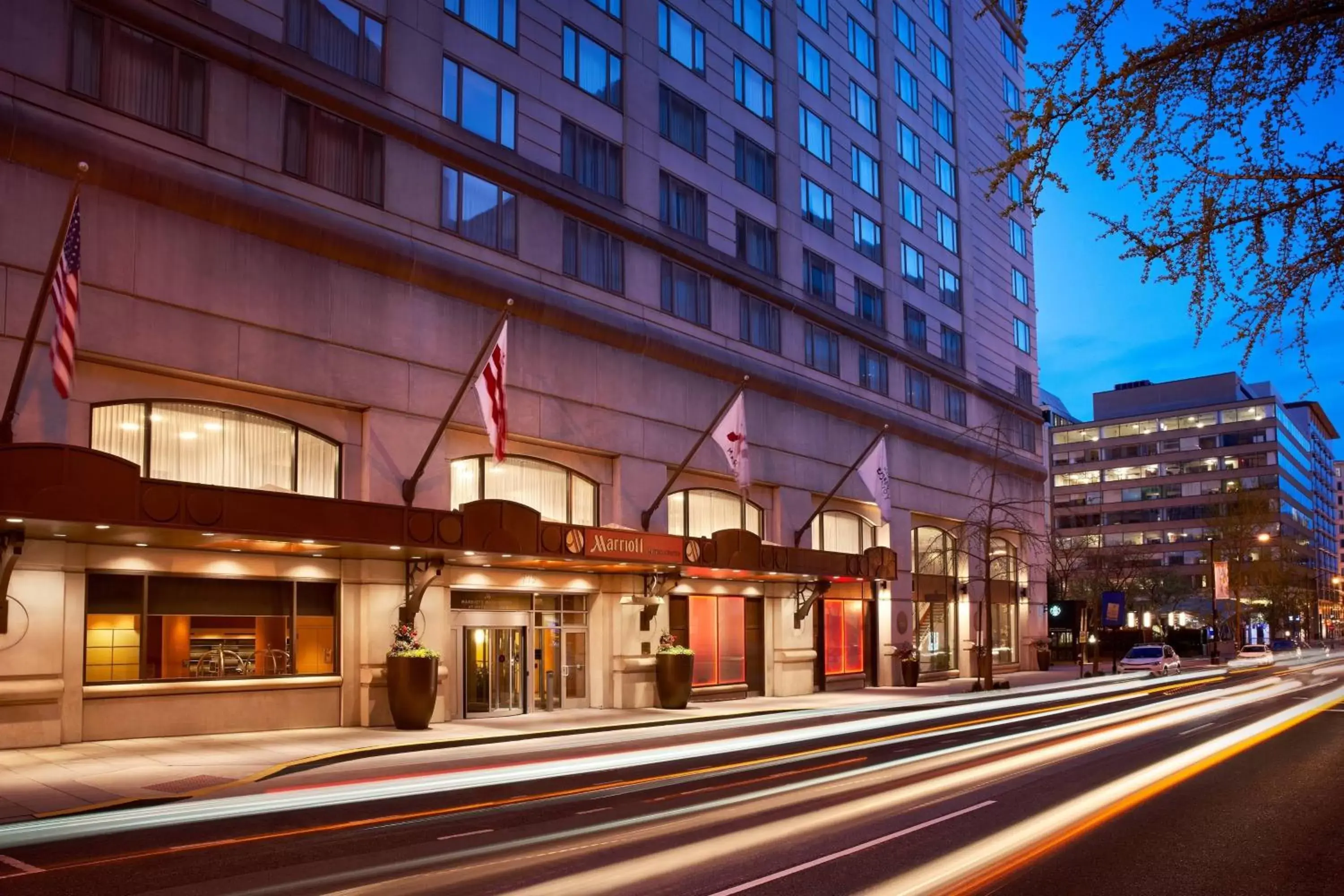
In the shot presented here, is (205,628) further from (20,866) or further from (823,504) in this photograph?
(823,504)

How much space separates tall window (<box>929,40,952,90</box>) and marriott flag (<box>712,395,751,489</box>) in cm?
3354

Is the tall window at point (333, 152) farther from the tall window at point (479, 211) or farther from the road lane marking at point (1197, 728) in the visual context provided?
the road lane marking at point (1197, 728)

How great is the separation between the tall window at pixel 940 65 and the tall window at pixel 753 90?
59.9 feet

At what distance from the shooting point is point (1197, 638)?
306 feet

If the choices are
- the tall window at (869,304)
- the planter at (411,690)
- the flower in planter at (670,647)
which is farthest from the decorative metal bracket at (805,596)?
the planter at (411,690)

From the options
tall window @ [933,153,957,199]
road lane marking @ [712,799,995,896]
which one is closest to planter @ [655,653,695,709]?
road lane marking @ [712,799,995,896]

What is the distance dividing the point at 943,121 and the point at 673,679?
38.4 metres

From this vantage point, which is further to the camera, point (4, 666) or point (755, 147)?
point (755, 147)

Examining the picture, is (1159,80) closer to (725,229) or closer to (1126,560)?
(725,229)

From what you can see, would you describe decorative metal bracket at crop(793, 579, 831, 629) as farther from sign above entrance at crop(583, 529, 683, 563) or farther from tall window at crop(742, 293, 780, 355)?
sign above entrance at crop(583, 529, 683, 563)

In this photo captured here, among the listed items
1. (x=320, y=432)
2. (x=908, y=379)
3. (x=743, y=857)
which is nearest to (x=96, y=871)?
(x=743, y=857)

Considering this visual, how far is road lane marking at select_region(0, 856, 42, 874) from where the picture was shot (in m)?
11.5

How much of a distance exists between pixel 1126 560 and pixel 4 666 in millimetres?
118605

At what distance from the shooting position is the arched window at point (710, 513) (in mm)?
38531
